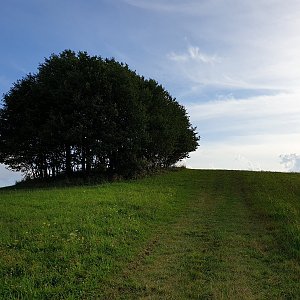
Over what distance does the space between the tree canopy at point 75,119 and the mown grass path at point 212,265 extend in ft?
77.7

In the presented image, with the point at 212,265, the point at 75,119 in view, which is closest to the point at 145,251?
the point at 212,265

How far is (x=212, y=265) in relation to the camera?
11281mm

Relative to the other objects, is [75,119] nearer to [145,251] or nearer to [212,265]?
[145,251]

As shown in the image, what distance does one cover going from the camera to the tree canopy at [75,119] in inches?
1587

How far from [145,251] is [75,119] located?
29064mm

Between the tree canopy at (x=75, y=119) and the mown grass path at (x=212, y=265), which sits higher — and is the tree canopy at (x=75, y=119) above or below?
above

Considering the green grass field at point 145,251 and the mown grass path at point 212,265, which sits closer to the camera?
the mown grass path at point 212,265

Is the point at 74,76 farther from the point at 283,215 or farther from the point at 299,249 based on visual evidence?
the point at 299,249

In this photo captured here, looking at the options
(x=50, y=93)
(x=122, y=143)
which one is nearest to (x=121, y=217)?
(x=122, y=143)

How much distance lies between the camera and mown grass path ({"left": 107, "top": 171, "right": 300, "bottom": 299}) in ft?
30.1

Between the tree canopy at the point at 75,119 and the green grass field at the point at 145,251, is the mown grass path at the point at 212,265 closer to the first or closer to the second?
the green grass field at the point at 145,251

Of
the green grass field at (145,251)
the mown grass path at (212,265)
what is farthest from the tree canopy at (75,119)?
the mown grass path at (212,265)

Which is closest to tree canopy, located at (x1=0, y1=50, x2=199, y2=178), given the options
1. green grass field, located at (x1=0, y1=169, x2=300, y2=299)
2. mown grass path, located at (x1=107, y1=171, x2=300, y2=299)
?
green grass field, located at (x1=0, y1=169, x2=300, y2=299)

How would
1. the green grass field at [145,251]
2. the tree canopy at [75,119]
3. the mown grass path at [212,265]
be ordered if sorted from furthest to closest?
the tree canopy at [75,119] → the green grass field at [145,251] → the mown grass path at [212,265]
